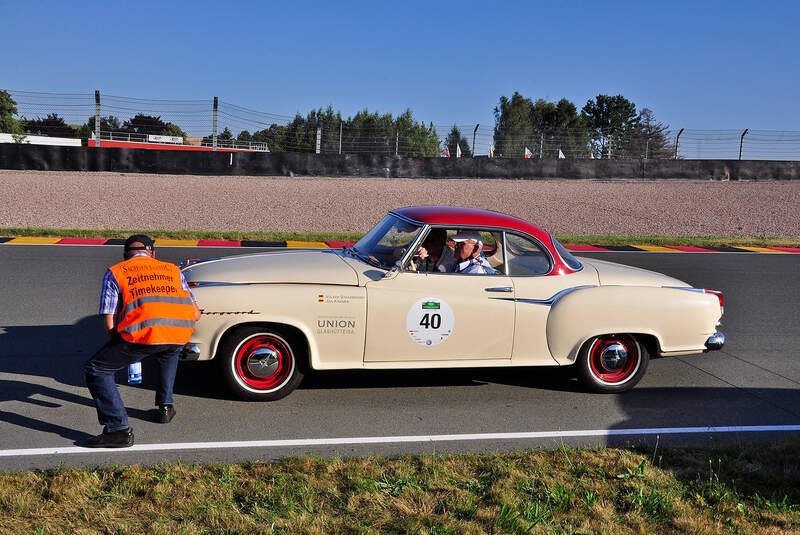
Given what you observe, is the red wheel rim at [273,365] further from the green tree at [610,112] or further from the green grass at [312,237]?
the green tree at [610,112]

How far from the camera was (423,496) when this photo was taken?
3.97 m

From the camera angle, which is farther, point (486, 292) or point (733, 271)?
point (733, 271)

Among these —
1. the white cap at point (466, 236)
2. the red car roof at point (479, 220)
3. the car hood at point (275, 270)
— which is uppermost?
the red car roof at point (479, 220)

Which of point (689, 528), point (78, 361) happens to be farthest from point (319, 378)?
point (689, 528)

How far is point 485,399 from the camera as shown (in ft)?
19.4

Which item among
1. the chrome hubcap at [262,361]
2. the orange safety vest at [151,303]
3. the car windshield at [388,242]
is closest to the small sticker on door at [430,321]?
the car windshield at [388,242]

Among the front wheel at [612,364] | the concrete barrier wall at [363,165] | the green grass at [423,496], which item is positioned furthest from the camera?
the concrete barrier wall at [363,165]

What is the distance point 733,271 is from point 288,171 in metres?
14.5

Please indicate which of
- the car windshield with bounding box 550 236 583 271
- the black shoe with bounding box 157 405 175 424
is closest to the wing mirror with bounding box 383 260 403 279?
the car windshield with bounding box 550 236 583 271

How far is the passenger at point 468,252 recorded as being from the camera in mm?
6059

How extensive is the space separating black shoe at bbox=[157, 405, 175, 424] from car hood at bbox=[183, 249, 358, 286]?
3.22 ft

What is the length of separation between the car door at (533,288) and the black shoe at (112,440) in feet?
9.53

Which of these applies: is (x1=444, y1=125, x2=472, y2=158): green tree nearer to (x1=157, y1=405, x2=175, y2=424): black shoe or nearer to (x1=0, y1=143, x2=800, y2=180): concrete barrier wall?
(x1=0, y1=143, x2=800, y2=180): concrete barrier wall

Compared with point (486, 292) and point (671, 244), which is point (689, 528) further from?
point (671, 244)
